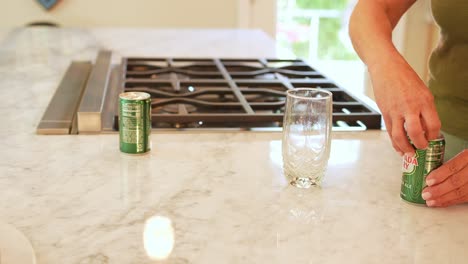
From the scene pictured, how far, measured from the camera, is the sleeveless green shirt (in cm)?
123

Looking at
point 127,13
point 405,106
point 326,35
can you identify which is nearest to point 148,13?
point 127,13

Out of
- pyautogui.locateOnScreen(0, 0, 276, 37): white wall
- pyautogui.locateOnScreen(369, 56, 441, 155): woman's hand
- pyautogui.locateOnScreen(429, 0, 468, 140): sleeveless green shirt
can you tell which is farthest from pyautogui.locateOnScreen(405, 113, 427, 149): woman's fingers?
pyautogui.locateOnScreen(0, 0, 276, 37): white wall

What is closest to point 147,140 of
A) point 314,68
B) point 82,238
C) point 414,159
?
point 82,238

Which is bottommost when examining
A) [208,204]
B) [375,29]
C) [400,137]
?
[208,204]

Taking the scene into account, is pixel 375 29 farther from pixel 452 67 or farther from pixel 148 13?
pixel 148 13

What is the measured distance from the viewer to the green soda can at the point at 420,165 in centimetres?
97

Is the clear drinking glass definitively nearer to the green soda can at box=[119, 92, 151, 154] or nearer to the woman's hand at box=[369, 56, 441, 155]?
the woman's hand at box=[369, 56, 441, 155]

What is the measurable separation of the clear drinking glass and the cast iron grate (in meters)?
0.29

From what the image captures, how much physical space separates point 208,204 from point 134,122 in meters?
0.27

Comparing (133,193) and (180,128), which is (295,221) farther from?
(180,128)

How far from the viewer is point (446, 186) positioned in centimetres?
97

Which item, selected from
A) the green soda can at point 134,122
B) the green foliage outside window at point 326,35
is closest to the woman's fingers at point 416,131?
the green soda can at point 134,122

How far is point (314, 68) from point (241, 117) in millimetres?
581

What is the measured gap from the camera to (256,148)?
125cm
